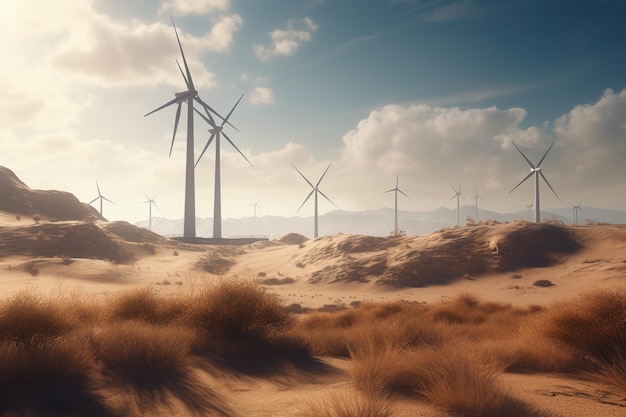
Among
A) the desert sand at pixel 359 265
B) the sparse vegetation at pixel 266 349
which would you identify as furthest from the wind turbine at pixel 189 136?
the sparse vegetation at pixel 266 349

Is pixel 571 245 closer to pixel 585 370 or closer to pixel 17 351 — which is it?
pixel 585 370

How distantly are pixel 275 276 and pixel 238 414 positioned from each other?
133 feet

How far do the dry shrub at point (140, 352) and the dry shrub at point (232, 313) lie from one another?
178 centimetres

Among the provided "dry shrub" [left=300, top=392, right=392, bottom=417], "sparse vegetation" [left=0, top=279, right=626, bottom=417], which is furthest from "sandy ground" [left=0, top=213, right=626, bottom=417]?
"dry shrub" [left=300, top=392, right=392, bottom=417]

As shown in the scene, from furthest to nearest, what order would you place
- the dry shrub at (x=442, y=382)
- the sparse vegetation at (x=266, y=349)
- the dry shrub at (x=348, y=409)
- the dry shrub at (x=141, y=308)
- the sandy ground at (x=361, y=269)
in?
the sandy ground at (x=361, y=269) → the dry shrub at (x=141, y=308) → the sparse vegetation at (x=266, y=349) → the dry shrub at (x=442, y=382) → the dry shrub at (x=348, y=409)

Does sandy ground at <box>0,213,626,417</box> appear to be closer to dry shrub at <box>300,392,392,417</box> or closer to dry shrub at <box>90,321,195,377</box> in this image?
dry shrub at <box>90,321,195,377</box>

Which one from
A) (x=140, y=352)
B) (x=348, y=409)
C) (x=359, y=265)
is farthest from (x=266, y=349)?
(x=359, y=265)

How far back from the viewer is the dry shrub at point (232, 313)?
1083 centimetres

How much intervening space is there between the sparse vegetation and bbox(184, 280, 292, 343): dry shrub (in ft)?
0.10

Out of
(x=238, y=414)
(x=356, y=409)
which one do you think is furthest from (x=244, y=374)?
(x=356, y=409)

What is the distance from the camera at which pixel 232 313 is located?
10.8 meters

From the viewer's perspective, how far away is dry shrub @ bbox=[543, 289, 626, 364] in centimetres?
867

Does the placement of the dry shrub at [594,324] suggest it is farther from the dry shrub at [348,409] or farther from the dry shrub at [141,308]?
the dry shrub at [141,308]

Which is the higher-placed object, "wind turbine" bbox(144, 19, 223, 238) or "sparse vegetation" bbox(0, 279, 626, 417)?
"wind turbine" bbox(144, 19, 223, 238)
